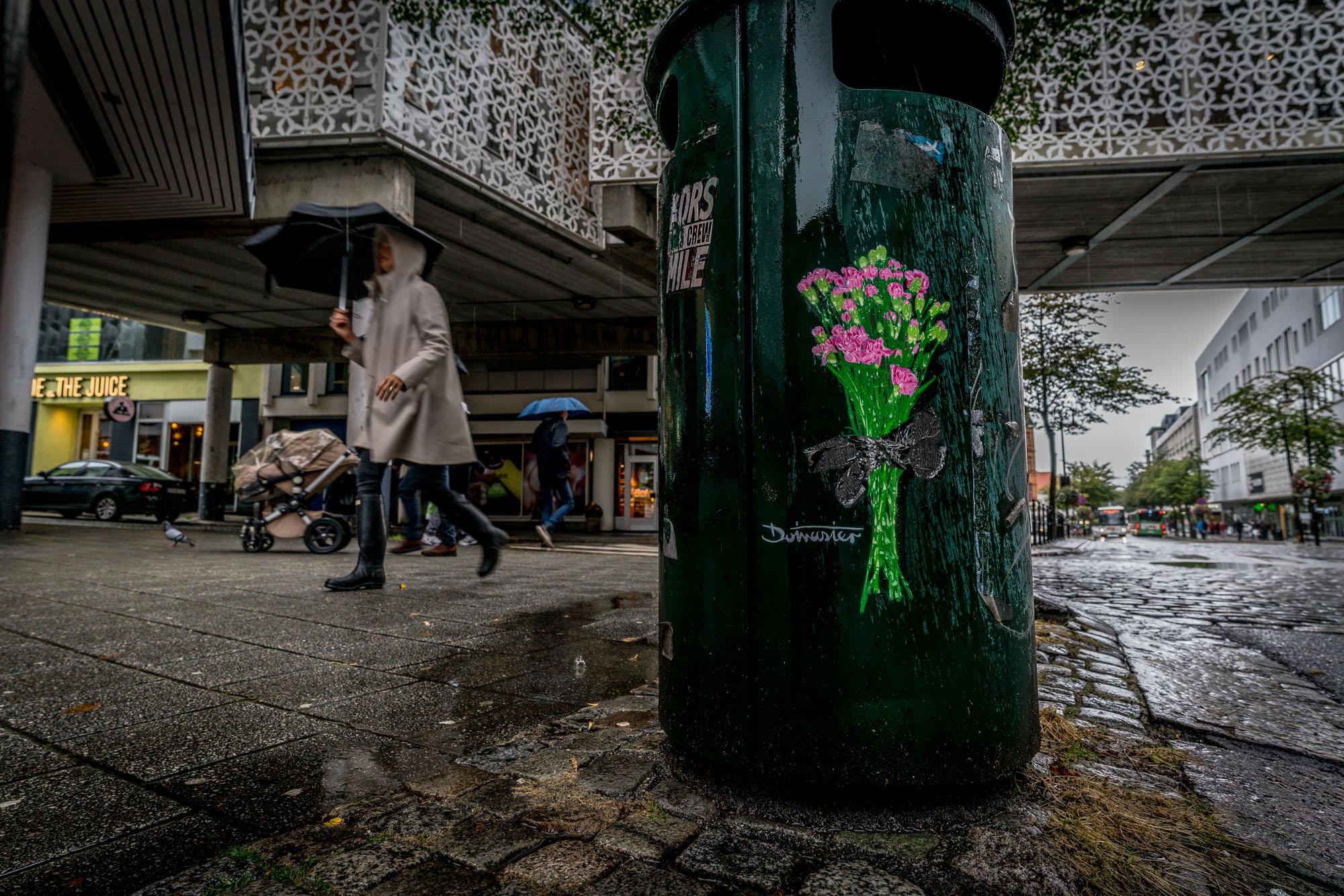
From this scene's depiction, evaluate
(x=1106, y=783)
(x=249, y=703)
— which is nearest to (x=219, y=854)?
(x=249, y=703)

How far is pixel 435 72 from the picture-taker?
1098cm

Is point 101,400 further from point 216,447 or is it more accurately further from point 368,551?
point 368,551

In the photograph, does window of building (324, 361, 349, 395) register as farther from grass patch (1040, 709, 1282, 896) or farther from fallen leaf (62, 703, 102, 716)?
grass patch (1040, 709, 1282, 896)

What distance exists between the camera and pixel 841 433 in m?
1.68

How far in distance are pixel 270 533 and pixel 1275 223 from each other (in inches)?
668

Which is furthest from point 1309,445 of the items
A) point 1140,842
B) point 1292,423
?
point 1140,842

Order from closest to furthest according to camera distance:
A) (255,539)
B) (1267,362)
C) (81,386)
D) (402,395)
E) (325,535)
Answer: (402,395) < (325,535) < (255,539) < (81,386) < (1267,362)

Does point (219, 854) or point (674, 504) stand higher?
point (674, 504)

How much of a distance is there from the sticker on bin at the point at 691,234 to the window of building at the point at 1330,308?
54.1 meters

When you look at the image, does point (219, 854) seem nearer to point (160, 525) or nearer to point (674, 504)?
point (674, 504)

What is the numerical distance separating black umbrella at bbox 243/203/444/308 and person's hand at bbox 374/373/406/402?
1.83 meters

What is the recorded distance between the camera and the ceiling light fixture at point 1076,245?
1390 centimetres

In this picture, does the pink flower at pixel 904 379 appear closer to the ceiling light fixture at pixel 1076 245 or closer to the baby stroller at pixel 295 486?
the baby stroller at pixel 295 486

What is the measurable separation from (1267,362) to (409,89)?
68.3m
